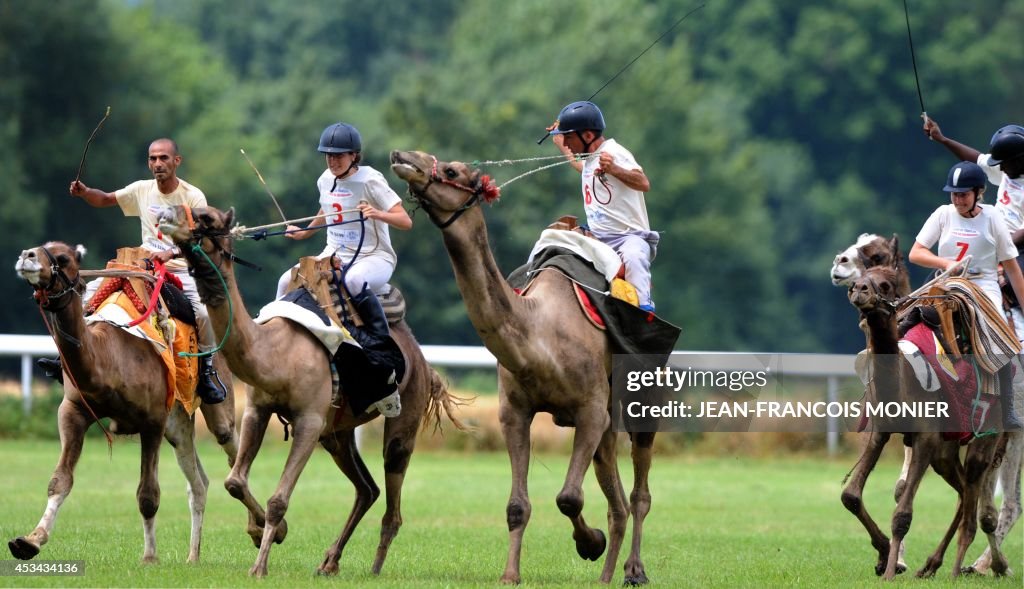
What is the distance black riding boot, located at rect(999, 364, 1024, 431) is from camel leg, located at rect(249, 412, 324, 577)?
552 centimetres

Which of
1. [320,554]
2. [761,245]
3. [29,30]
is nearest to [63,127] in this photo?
[29,30]

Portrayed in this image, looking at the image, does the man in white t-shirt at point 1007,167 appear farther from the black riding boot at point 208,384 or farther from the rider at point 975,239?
the black riding boot at point 208,384

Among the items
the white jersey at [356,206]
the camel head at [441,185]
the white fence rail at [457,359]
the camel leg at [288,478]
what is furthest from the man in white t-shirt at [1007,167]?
the white fence rail at [457,359]

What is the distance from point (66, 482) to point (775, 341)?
2166 inches

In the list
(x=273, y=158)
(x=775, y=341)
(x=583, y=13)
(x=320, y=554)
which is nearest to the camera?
(x=320, y=554)

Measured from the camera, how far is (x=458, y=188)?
12062 millimetres

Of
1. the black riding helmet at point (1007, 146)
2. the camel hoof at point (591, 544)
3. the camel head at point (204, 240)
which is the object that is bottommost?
the camel hoof at point (591, 544)

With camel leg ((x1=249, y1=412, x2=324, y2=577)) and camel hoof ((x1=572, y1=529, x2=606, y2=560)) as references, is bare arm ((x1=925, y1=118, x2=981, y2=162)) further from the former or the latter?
camel leg ((x1=249, y1=412, x2=324, y2=577))

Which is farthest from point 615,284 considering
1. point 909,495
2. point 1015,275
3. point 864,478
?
point 1015,275

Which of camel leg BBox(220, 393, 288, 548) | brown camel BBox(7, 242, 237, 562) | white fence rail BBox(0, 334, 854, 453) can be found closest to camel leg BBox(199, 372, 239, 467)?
brown camel BBox(7, 242, 237, 562)

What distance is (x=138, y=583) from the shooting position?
468 inches

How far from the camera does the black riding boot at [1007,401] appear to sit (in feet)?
46.7

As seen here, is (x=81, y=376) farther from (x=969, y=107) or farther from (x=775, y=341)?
(x=969, y=107)

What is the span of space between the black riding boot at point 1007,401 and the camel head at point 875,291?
136cm
